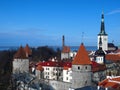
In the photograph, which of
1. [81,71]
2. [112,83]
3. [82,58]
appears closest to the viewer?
[112,83]

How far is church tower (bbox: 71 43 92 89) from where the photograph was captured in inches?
1187

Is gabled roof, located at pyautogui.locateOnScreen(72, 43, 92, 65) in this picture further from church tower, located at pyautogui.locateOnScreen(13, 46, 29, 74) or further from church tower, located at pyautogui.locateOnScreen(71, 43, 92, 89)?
church tower, located at pyautogui.locateOnScreen(13, 46, 29, 74)

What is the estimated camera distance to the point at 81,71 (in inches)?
1188

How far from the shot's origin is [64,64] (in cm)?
4469

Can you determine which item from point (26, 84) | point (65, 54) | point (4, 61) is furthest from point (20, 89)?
point (65, 54)

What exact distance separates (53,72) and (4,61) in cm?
1220

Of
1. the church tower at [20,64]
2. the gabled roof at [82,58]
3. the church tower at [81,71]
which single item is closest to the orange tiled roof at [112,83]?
the church tower at [81,71]

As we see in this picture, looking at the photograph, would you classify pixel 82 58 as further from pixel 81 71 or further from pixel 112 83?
pixel 112 83

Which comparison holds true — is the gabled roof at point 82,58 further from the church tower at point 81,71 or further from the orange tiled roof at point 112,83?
the orange tiled roof at point 112,83

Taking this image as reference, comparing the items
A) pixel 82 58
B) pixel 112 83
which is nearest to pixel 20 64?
pixel 82 58

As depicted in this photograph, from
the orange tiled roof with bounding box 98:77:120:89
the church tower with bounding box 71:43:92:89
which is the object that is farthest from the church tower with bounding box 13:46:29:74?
the orange tiled roof with bounding box 98:77:120:89

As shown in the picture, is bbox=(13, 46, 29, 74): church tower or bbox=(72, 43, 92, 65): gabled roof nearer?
bbox=(72, 43, 92, 65): gabled roof

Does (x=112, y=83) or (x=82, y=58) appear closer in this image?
(x=112, y=83)

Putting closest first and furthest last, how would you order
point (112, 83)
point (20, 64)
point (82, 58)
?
point (112, 83)
point (82, 58)
point (20, 64)
